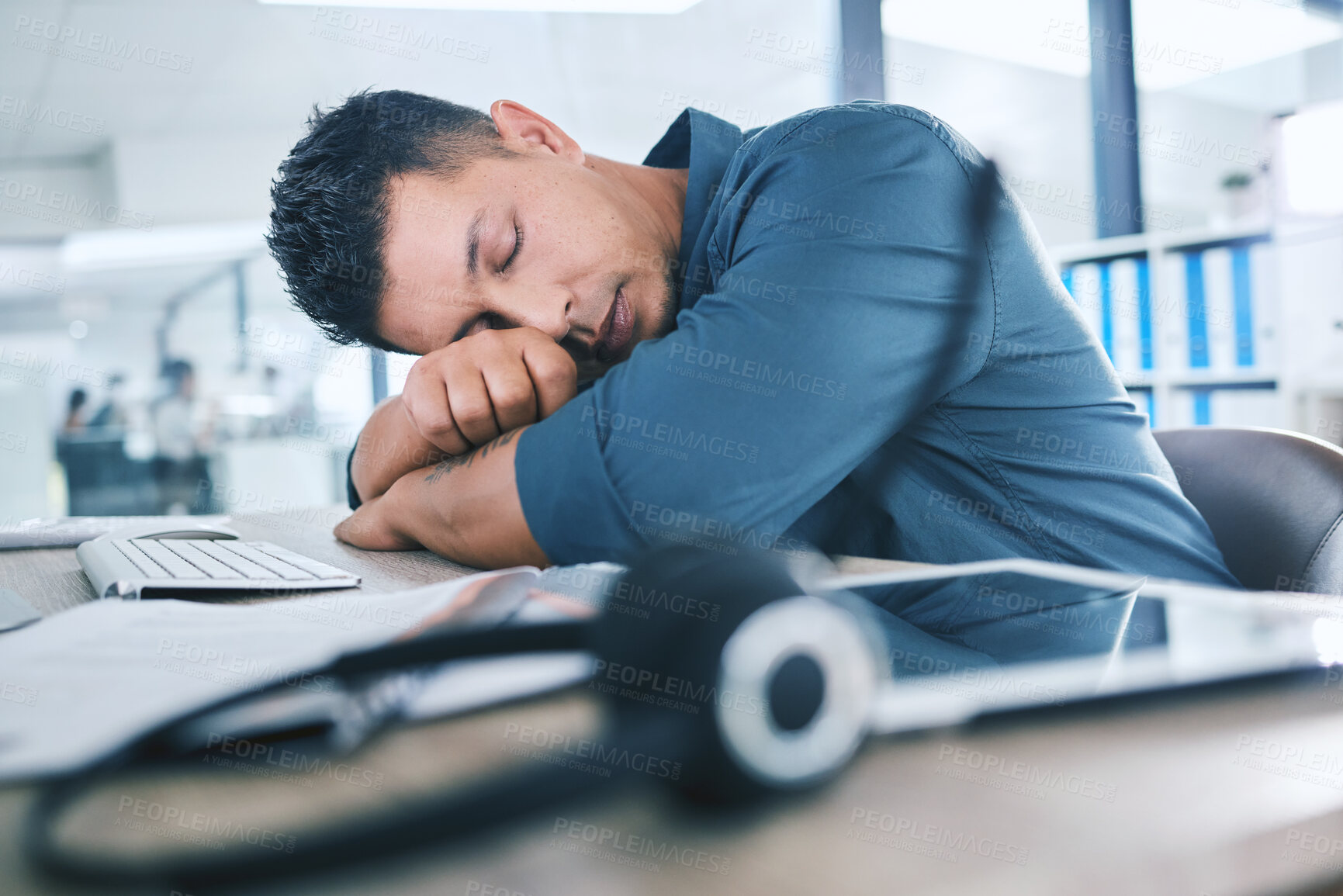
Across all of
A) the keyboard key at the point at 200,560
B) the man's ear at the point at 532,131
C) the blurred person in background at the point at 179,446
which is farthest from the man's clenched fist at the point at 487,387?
the blurred person in background at the point at 179,446

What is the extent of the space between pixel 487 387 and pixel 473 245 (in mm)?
183

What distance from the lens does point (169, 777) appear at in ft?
0.85

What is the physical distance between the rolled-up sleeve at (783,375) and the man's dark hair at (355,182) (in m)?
0.42

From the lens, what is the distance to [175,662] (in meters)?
0.35

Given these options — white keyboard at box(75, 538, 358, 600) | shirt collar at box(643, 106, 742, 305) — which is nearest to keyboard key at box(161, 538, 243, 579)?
white keyboard at box(75, 538, 358, 600)

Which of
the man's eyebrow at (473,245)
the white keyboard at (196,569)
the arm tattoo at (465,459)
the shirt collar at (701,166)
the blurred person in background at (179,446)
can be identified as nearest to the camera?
the white keyboard at (196,569)

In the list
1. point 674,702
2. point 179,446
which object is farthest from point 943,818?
point 179,446

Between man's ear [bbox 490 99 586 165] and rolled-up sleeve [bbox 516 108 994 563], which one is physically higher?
man's ear [bbox 490 99 586 165]

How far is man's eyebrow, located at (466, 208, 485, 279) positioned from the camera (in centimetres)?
87

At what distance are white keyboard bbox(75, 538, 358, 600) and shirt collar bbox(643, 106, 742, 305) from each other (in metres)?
0.53

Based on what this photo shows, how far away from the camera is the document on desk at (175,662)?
28 centimetres

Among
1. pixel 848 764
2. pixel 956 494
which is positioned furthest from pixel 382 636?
pixel 956 494

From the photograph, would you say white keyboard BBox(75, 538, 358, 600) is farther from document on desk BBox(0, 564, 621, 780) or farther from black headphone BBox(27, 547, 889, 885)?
black headphone BBox(27, 547, 889, 885)

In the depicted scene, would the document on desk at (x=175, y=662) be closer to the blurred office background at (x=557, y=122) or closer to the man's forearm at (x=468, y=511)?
the man's forearm at (x=468, y=511)
